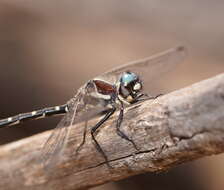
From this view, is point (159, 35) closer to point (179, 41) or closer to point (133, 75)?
point (179, 41)

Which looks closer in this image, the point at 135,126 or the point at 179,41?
the point at 135,126

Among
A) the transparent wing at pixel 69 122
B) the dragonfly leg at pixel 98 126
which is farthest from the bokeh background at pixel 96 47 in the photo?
the dragonfly leg at pixel 98 126

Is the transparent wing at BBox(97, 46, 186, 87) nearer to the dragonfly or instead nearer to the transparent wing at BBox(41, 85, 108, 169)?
the dragonfly

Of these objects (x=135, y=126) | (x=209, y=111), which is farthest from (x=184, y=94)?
(x=135, y=126)

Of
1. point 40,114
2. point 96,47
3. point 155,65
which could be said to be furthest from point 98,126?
point 96,47

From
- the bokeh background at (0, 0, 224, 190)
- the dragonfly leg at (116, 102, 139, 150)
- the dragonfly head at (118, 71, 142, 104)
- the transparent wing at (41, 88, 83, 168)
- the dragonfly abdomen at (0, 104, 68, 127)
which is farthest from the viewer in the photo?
the bokeh background at (0, 0, 224, 190)

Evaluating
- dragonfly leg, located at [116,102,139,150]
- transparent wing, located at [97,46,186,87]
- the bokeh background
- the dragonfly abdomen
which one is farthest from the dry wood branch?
the bokeh background

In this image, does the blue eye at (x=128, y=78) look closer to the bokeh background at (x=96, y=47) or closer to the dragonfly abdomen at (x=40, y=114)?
the dragonfly abdomen at (x=40, y=114)
